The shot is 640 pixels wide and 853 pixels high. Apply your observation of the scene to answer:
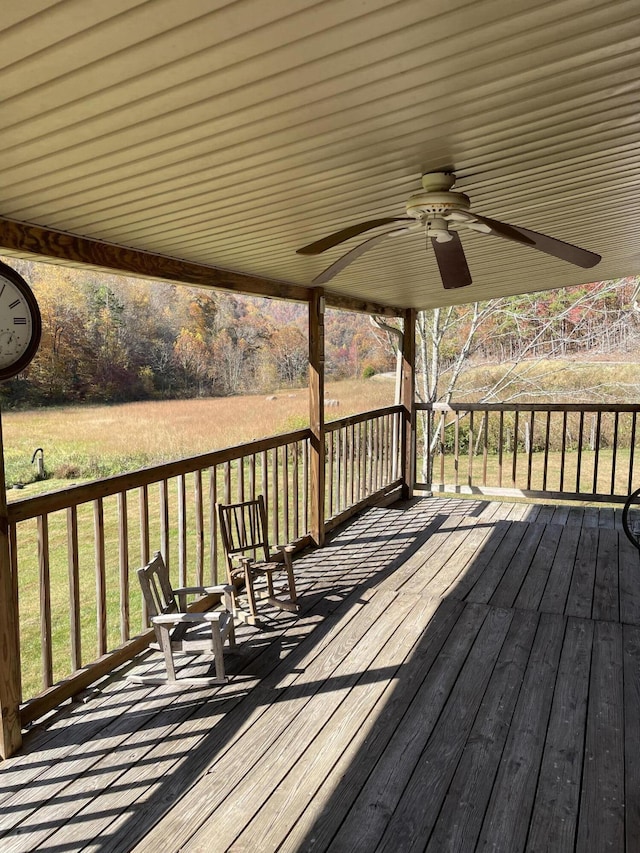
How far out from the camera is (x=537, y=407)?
6.13m

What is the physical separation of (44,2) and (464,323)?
38.6 ft

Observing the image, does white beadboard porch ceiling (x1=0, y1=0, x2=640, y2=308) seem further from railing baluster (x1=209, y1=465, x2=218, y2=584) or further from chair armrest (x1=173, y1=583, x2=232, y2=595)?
chair armrest (x1=173, y1=583, x2=232, y2=595)

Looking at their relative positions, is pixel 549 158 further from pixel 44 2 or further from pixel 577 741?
pixel 577 741

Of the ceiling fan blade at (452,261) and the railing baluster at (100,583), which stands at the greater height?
the ceiling fan blade at (452,261)

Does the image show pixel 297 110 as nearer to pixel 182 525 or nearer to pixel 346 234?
pixel 346 234

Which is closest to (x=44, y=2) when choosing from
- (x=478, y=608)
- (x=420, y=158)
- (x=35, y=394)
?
(x=420, y=158)

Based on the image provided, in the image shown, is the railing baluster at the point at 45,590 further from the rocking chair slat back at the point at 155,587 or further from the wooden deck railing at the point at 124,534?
the rocking chair slat back at the point at 155,587

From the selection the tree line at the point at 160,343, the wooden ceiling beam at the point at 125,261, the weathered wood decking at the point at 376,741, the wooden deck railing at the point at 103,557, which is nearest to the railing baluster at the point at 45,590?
the wooden deck railing at the point at 103,557

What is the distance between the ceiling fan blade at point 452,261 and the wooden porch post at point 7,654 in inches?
80.8

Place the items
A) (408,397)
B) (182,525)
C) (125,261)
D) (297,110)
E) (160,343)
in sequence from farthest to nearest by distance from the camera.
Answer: (160,343)
(408,397)
(182,525)
(125,261)
(297,110)

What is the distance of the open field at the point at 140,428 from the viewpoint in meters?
9.85

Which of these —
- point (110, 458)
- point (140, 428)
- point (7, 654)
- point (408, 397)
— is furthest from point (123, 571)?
point (140, 428)

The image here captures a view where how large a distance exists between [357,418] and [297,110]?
425 cm

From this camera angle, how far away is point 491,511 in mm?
6133
